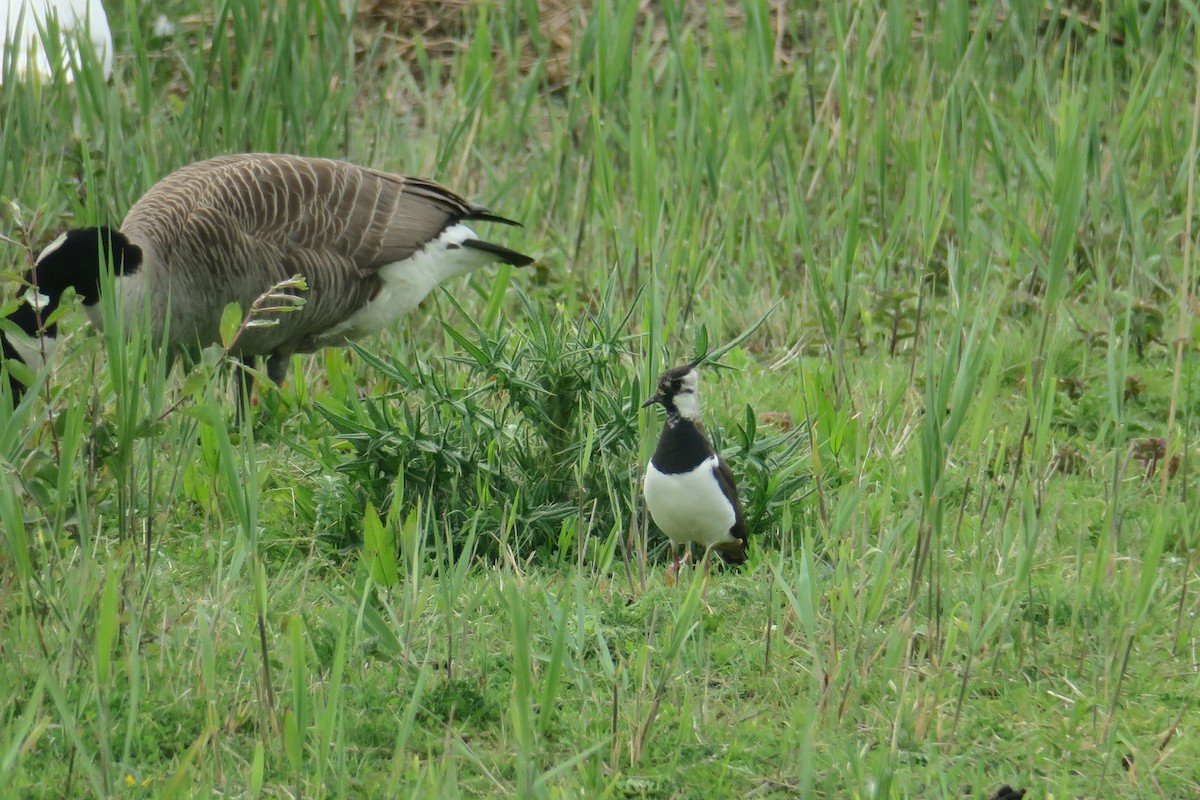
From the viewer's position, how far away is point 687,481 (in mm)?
3883

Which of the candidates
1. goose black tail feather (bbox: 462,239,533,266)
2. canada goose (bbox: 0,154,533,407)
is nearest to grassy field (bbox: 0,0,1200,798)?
canada goose (bbox: 0,154,533,407)

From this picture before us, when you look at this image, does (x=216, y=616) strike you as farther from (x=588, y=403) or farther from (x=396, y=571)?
(x=588, y=403)

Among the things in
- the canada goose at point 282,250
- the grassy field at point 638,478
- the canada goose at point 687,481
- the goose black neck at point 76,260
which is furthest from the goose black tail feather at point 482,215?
the canada goose at point 687,481

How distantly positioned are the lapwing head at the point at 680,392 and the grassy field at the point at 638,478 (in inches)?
2.7

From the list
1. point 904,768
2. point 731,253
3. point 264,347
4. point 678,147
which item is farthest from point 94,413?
point 731,253

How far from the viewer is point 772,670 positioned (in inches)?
134

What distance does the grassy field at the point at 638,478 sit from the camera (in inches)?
115

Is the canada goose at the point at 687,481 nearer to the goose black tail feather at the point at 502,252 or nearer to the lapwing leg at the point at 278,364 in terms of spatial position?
the goose black tail feather at the point at 502,252

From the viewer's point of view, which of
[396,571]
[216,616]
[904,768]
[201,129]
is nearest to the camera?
[904,768]

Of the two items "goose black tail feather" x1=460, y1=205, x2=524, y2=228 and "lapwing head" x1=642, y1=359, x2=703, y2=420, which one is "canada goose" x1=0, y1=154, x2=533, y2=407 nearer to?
"goose black tail feather" x1=460, y1=205, x2=524, y2=228

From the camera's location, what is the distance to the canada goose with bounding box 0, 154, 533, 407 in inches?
211

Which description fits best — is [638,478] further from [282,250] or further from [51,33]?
[51,33]

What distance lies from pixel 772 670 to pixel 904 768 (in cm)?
54

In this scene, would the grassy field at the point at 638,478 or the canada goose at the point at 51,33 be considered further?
the canada goose at the point at 51,33
